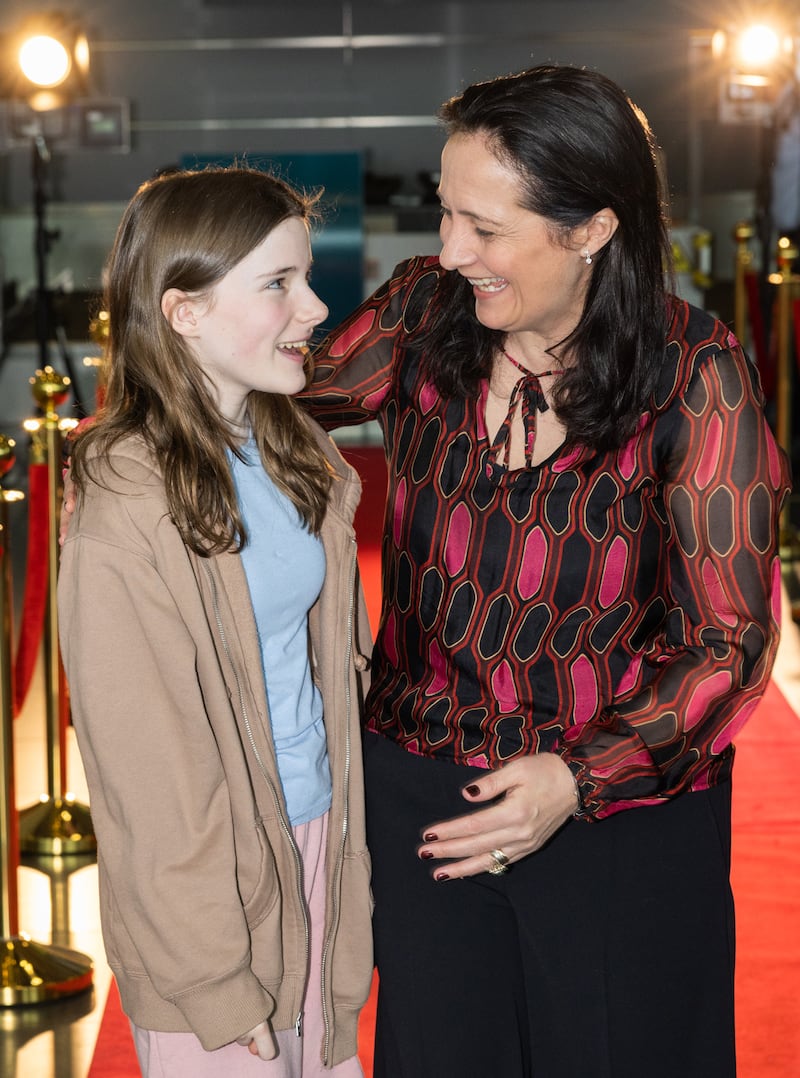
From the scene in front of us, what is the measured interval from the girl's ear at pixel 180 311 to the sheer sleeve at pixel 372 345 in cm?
27

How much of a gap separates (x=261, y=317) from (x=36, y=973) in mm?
1927

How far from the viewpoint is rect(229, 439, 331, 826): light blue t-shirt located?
1745 millimetres

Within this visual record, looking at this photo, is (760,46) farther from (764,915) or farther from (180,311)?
(180,311)

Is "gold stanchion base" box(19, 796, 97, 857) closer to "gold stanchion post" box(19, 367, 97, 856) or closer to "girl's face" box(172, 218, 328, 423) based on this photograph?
"gold stanchion post" box(19, 367, 97, 856)

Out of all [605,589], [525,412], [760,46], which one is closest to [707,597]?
[605,589]

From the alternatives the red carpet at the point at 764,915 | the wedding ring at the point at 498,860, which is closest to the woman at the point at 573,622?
the wedding ring at the point at 498,860

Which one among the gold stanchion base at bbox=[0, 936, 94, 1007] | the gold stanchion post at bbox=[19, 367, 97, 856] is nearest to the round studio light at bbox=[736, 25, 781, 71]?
the gold stanchion post at bbox=[19, 367, 97, 856]

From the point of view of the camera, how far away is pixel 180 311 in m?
1.74

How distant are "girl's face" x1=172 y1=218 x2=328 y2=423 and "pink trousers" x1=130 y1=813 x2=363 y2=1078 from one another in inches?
22.8

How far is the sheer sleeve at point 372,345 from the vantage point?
1905 millimetres

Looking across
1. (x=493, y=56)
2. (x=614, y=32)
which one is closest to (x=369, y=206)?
(x=493, y=56)

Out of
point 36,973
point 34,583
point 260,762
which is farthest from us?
point 34,583

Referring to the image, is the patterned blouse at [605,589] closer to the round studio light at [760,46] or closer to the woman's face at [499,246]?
the woman's face at [499,246]

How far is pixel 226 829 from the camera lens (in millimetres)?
1611
